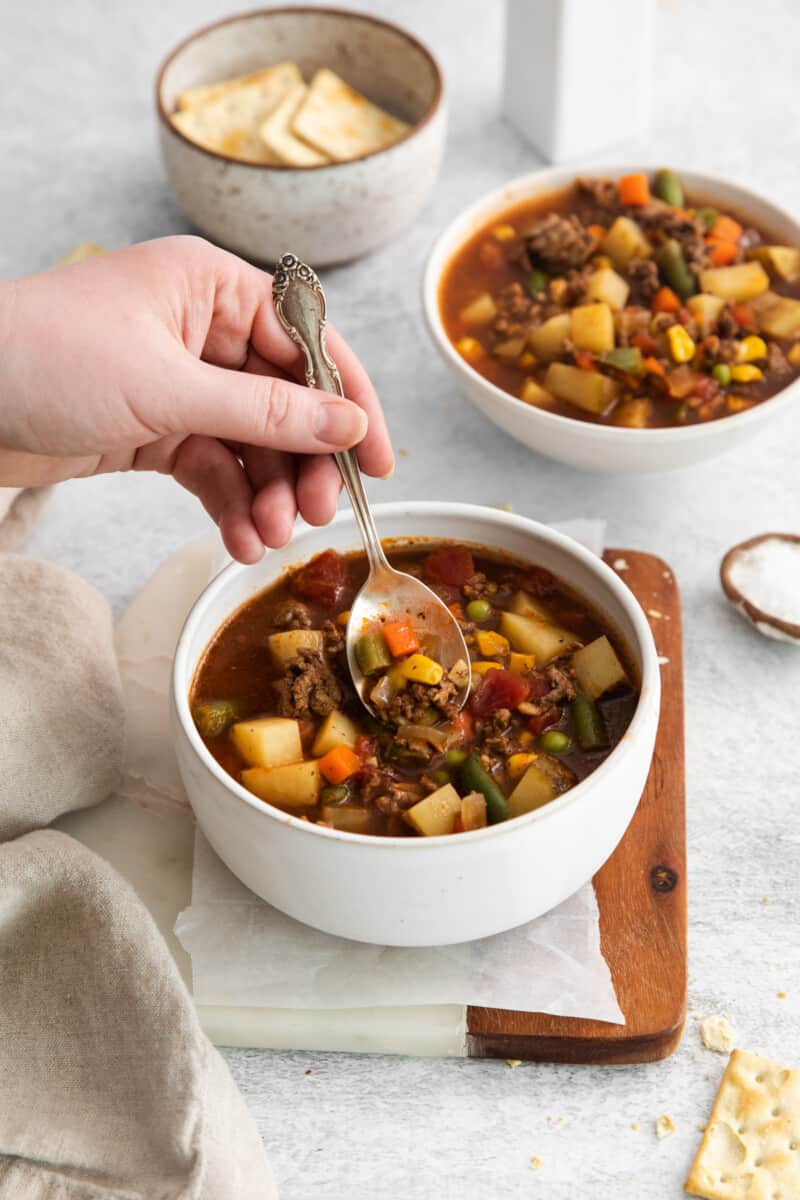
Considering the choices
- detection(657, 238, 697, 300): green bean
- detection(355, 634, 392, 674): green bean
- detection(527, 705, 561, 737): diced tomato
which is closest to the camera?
detection(527, 705, 561, 737): diced tomato

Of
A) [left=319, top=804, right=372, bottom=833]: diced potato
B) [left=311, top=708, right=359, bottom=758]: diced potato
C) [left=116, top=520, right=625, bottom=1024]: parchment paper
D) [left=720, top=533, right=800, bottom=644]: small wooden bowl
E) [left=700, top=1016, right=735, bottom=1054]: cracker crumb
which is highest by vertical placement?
[left=311, top=708, right=359, bottom=758]: diced potato

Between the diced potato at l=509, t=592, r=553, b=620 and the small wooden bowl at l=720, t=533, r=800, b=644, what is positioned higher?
the diced potato at l=509, t=592, r=553, b=620

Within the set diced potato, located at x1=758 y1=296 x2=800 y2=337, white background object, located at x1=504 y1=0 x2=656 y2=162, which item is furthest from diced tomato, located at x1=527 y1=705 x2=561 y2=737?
white background object, located at x1=504 y1=0 x2=656 y2=162

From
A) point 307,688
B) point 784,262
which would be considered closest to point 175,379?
point 307,688

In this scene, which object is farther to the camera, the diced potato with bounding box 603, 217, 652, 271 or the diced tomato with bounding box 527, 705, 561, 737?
the diced potato with bounding box 603, 217, 652, 271

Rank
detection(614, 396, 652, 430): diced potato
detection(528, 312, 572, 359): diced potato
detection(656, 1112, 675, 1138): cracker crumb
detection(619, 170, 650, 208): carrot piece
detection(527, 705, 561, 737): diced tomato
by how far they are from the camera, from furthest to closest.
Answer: detection(619, 170, 650, 208): carrot piece
detection(528, 312, 572, 359): diced potato
detection(614, 396, 652, 430): diced potato
detection(527, 705, 561, 737): diced tomato
detection(656, 1112, 675, 1138): cracker crumb

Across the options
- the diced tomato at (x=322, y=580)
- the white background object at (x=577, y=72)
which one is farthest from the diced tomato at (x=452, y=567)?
the white background object at (x=577, y=72)

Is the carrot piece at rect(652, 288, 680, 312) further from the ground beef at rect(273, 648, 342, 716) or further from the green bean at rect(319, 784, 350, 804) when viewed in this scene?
the green bean at rect(319, 784, 350, 804)
